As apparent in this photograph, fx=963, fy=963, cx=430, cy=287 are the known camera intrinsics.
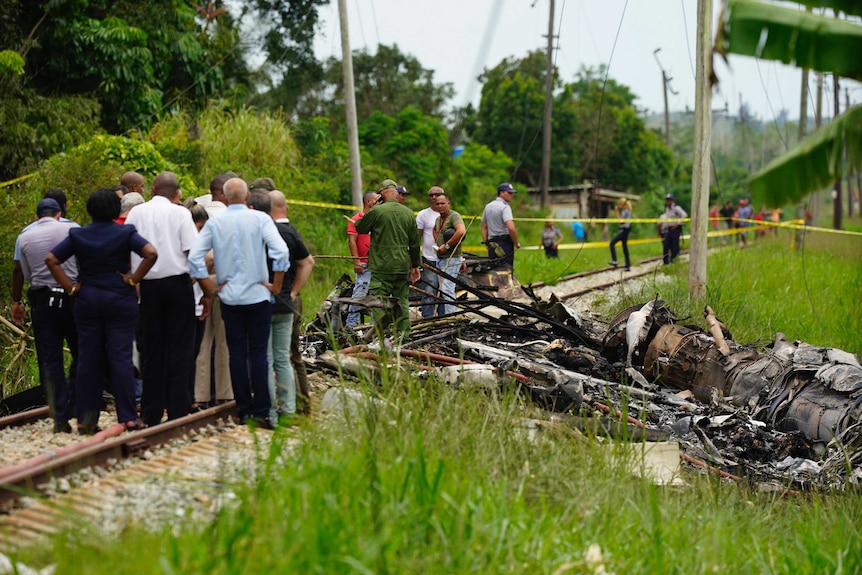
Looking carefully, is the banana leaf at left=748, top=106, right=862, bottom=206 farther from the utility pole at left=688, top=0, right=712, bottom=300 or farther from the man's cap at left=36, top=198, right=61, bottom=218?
the utility pole at left=688, top=0, right=712, bottom=300

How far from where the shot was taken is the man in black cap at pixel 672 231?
22.8 metres

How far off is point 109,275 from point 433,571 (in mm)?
4268

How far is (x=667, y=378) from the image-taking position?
11086 mm

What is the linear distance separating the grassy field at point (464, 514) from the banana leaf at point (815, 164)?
2227 millimetres

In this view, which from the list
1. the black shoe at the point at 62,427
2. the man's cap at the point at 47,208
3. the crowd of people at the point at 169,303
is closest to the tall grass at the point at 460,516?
the crowd of people at the point at 169,303

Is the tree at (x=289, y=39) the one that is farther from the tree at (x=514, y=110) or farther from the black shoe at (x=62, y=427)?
the black shoe at (x=62, y=427)

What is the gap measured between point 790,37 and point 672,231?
16.7 m

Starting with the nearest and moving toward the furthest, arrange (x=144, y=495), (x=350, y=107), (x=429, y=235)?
1. (x=144, y=495)
2. (x=429, y=235)
3. (x=350, y=107)

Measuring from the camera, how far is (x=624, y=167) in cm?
6028

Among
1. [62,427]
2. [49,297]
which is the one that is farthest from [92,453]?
[49,297]

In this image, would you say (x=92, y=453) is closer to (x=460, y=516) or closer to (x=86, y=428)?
(x=86, y=428)

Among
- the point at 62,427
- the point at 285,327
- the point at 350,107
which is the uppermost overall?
the point at 350,107

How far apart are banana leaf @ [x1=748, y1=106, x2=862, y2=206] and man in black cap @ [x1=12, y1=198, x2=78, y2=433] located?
18.7ft

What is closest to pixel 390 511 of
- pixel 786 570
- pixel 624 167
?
pixel 786 570
